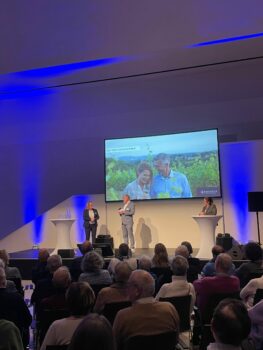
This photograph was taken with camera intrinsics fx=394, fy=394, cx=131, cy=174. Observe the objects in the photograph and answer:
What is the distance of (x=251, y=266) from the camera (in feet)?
12.6

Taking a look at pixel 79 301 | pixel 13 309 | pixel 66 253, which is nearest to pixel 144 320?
pixel 79 301

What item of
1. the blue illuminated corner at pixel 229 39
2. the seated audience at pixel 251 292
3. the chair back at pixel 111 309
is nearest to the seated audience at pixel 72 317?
A: the chair back at pixel 111 309

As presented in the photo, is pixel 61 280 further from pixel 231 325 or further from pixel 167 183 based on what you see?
pixel 167 183

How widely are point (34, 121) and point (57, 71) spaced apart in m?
2.67

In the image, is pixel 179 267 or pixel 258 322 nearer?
pixel 258 322

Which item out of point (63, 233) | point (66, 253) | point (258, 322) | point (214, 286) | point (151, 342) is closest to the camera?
point (151, 342)

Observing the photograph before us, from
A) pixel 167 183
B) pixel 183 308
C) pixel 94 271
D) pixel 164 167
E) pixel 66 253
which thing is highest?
pixel 164 167

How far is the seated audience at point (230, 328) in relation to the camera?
1.71 m

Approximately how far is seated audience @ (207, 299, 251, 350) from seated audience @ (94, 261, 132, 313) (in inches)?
53.6

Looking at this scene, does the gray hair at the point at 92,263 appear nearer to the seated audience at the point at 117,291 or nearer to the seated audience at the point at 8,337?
the seated audience at the point at 117,291

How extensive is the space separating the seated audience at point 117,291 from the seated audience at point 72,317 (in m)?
0.64

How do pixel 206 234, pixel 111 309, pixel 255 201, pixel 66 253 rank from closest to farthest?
pixel 111 309 < pixel 206 234 < pixel 66 253 < pixel 255 201

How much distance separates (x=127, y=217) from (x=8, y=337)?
712 cm

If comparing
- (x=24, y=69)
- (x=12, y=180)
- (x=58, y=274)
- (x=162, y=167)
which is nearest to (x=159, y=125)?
(x=162, y=167)
